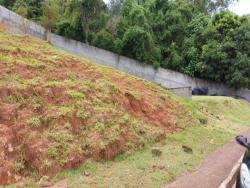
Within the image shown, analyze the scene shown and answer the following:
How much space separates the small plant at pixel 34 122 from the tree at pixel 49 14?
13559mm

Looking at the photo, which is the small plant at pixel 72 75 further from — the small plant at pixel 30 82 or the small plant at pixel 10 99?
the small plant at pixel 10 99

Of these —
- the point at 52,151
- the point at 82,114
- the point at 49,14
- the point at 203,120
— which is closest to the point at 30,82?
the point at 82,114

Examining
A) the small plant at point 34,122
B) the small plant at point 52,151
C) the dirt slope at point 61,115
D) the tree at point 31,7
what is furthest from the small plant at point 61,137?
the tree at point 31,7

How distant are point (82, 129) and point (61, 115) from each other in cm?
53

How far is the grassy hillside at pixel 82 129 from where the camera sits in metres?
5.36

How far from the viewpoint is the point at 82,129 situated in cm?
650

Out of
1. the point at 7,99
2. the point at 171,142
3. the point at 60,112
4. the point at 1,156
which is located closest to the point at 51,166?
the point at 1,156

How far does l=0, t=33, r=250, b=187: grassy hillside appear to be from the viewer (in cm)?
536

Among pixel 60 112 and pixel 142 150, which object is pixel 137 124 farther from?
pixel 60 112

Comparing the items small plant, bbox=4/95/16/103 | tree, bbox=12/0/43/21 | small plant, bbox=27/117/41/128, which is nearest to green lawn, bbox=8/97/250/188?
small plant, bbox=27/117/41/128

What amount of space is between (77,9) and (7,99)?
13.5m

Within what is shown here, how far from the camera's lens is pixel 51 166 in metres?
5.28

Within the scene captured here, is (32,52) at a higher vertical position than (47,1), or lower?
lower

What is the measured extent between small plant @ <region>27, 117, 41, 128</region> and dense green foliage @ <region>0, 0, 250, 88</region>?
1364cm
